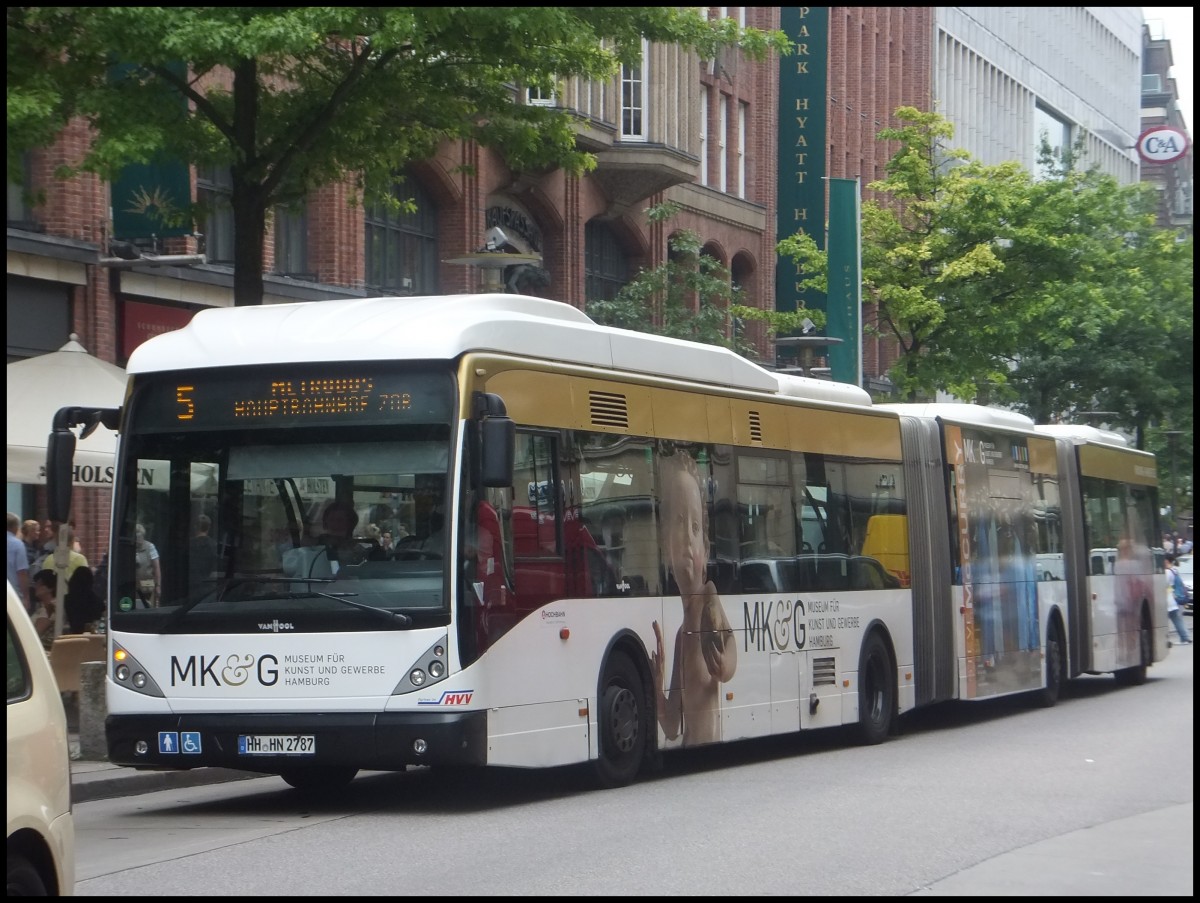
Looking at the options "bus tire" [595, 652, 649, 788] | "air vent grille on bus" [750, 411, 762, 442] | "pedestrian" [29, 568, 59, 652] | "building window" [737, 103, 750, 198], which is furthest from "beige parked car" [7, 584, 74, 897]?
"building window" [737, 103, 750, 198]

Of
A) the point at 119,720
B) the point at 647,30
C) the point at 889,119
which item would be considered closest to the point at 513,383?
the point at 119,720

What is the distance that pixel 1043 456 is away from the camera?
2350 centimetres

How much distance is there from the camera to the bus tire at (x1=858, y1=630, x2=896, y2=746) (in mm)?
17781

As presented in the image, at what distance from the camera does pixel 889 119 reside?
2170 inches

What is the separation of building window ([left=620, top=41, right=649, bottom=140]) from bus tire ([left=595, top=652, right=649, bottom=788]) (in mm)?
25872

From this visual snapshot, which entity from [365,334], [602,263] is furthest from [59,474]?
[602,263]

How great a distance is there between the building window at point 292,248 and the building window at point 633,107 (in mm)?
9883

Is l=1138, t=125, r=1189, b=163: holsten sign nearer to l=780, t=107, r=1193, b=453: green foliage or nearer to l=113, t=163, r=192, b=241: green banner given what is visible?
l=780, t=107, r=1193, b=453: green foliage

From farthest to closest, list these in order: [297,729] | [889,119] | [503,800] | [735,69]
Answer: [889,119]
[735,69]
[503,800]
[297,729]

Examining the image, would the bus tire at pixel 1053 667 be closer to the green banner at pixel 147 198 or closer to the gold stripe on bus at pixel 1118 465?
the gold stripe on bus at pixel 1118 465

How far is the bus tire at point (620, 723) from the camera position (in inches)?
521

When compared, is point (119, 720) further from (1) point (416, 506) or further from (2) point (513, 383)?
(2) point (513, 383)

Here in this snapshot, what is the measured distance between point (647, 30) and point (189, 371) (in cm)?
639

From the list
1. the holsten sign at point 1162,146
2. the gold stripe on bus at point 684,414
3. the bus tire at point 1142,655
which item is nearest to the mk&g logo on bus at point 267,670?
the gold stripe on bus at point 684,414
